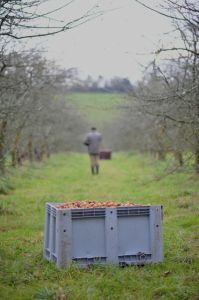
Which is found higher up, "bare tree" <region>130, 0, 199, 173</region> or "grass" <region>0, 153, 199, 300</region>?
"bare tree" <region>130, 0, 199, 173</region>


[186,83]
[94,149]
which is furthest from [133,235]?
[94,149]

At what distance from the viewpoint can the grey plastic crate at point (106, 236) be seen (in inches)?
294

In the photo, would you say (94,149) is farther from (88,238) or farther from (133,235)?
(88,238)

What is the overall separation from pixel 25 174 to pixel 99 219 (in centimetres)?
1559

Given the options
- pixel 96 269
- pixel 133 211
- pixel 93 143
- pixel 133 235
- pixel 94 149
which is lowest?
pixel 96 269

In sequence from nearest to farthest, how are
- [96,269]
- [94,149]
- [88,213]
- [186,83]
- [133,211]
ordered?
[96,269], [88,213], [133,211], [186,83], [94,149]

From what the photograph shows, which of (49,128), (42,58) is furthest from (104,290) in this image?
(49,128)

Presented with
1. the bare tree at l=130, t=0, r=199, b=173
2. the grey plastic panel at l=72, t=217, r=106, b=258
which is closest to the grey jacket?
the bare tree at l=130, t=0, r=199, b=173

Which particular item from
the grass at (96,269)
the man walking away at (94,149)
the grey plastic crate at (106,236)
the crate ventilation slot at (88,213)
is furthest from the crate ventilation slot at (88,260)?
the man walking away at (94,149)

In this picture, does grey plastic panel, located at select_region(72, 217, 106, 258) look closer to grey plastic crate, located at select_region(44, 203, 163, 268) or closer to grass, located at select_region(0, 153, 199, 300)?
grey plastic crate, located at select_region(44, 203, 163, 268)

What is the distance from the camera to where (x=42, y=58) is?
53.1 ft

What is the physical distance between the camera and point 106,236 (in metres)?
7.58

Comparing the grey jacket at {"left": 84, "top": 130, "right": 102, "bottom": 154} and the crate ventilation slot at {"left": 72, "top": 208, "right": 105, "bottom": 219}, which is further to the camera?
the grey jacket at {"left": 84, "top": 130, "right": 102, "bottom": 154}

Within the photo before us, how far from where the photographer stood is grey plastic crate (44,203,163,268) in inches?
294
